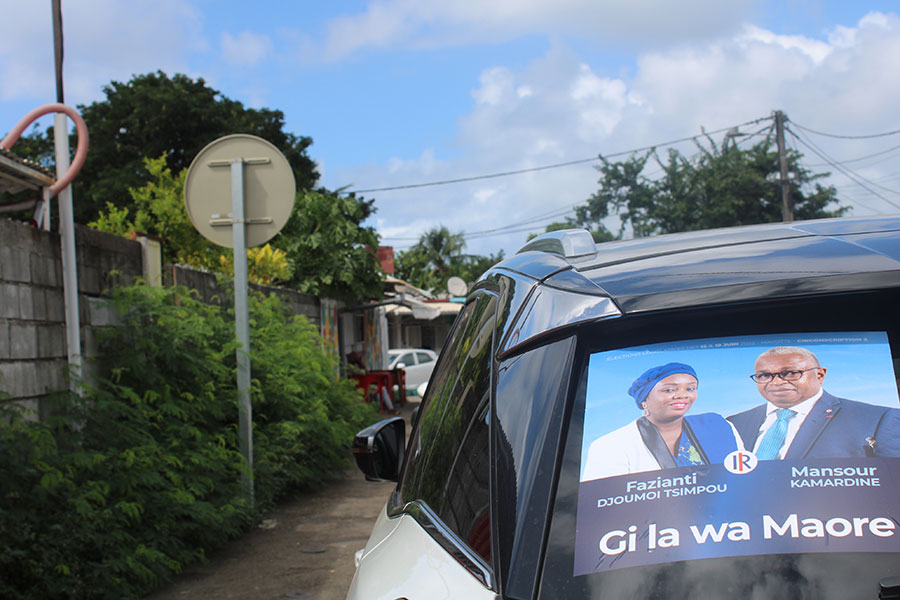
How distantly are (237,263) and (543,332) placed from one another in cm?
548

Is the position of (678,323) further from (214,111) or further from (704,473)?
(214,111)

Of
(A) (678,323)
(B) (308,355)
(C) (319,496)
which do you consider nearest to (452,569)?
(A) (678,323)

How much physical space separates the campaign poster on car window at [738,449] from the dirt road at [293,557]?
3685 millimetres

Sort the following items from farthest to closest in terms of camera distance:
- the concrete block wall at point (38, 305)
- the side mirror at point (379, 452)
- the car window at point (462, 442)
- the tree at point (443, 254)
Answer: the tree at point (443, 254) < the concrete block wall at point (38, 305) < the side mirror at point (379, 452) < the car window at point (462, 442)

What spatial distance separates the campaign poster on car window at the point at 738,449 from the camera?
1.29 m

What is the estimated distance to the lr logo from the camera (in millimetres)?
1342

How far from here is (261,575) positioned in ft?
16.8

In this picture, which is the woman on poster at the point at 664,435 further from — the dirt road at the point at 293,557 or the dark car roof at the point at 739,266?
the dirt road at the point at 293,557

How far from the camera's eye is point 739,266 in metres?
1.52

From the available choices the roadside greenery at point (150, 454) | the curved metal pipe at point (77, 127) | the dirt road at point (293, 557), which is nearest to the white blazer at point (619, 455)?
the roadside greenery at point (150, 454)

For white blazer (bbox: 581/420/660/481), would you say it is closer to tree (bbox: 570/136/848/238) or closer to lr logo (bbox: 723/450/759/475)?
lr logo (bbox: 723/450/759/475)

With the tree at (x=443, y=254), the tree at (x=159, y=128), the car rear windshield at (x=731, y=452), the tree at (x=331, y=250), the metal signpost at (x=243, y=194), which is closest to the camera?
the car rear windshield at (x=731, y=452)

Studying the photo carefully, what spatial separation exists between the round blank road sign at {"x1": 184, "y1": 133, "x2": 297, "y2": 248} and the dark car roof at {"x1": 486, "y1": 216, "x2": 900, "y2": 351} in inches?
196

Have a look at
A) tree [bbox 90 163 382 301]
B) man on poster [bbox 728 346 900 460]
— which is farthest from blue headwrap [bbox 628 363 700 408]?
tree [bbox 90 163 382 301]
